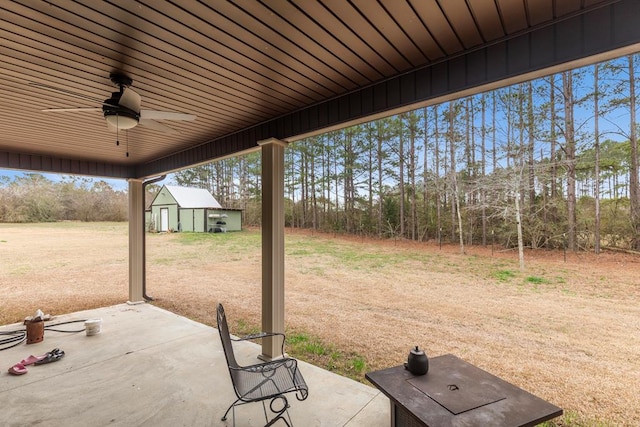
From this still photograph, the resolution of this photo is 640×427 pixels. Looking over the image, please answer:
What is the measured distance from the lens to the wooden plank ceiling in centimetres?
156

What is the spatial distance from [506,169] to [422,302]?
158 inches

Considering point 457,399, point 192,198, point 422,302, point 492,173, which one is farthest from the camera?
point 192,198

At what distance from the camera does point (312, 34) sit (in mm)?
1790

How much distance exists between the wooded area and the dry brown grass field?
651 millimetres

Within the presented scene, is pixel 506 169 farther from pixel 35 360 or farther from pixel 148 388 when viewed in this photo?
pixel 35 360

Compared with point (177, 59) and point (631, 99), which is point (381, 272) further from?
point (177, 59)

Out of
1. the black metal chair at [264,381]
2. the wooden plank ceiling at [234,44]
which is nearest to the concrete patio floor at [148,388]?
the black metal chair at [264,381]

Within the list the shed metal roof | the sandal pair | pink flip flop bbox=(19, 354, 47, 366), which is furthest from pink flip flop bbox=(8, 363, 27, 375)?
the shed metal roof

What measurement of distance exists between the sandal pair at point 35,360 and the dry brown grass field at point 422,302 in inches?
79.5

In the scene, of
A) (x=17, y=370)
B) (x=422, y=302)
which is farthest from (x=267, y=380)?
(x=422, y=302)

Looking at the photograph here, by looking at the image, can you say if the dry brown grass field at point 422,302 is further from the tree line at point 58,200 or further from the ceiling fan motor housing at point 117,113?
the ceiling fan motor housing at point 117,113

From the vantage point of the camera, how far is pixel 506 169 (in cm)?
708

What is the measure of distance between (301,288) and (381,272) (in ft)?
6.98

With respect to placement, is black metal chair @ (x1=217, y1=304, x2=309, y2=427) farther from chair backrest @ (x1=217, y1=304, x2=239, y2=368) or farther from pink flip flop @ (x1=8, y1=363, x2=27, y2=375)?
pink flip flop @ (x1=8, y1=363, x2=27, y2=375)
